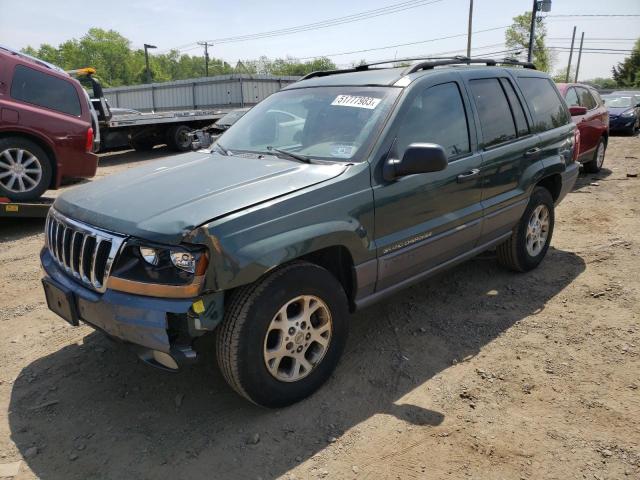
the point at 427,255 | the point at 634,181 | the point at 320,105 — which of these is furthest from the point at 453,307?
the point at 634,181

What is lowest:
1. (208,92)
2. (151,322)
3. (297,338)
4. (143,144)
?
(297,338)

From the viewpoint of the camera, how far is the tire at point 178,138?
49.4ft

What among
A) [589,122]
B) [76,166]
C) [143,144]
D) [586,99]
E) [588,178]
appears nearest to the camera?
[76,166]

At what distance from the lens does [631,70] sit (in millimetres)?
69625

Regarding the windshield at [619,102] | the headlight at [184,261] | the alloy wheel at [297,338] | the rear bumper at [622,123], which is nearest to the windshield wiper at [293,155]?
the alloy wheel at [297,338]

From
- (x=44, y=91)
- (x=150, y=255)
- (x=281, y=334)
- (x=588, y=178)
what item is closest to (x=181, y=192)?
(x=150, y=255)

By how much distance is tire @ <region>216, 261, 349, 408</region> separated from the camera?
2607 millimetres

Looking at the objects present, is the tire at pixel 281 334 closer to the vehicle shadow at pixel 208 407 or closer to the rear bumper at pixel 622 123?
the vehicle shadow at pixel 208 407

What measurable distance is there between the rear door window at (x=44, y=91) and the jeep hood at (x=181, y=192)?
176 inches

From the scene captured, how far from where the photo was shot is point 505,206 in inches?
A: 167

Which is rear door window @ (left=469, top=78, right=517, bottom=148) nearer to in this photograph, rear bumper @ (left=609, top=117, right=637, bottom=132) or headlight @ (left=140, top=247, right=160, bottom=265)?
headlight @ (left=140, top=247, right=160, bottom=265)

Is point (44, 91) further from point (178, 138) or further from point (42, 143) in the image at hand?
point (178, 138)

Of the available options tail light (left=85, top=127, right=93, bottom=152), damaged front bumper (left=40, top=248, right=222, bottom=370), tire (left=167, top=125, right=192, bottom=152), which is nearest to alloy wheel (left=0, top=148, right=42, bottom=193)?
tail light (left=85, top=127, right=93, bottom=152)

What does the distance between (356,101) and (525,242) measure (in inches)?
90.9
